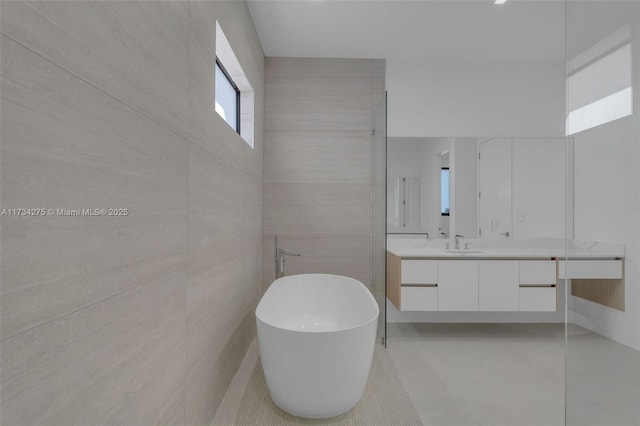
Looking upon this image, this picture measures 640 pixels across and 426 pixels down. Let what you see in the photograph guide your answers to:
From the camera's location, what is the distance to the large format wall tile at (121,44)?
24.9 inches

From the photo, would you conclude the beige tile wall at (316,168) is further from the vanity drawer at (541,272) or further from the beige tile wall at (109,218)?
the beige tile wall at (109,218)

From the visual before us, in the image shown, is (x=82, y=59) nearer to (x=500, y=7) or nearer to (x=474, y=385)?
(x=474, y=385)

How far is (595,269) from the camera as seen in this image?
3.66 feet

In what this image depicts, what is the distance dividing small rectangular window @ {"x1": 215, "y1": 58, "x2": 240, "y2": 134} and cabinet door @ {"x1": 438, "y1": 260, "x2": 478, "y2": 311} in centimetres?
222

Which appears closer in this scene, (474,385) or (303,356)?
(303,356)

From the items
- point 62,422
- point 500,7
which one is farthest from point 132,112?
point 500,7

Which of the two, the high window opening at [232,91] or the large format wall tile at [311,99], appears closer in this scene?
the high window opening at [232,91]

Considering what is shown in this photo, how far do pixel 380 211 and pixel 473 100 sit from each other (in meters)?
1.69

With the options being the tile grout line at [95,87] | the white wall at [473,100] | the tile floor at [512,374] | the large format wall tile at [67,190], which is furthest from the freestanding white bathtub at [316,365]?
the white wall at [473,100]

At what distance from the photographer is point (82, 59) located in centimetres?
75

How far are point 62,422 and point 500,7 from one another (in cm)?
336

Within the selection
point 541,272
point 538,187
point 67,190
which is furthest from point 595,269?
point 538,187

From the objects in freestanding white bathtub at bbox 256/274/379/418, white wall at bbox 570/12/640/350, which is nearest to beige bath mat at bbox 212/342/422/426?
freestanding white bathtub at bbox 256/274/379/418

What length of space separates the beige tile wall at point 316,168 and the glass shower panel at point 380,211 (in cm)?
20
